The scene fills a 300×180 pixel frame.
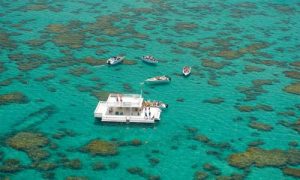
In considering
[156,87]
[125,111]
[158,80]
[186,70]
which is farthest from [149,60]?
[125,111]

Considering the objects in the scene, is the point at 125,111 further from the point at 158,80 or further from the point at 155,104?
the point at 158,80

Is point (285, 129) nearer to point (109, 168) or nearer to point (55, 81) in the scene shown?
point (109, 168)

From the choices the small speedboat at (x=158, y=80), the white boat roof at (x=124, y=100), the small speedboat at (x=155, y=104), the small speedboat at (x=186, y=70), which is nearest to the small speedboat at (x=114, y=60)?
the small speedboat at (x=158, y=80)

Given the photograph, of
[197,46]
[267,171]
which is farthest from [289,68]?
[267,171]

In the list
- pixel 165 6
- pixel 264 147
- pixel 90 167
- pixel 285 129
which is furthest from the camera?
pixel 165 6

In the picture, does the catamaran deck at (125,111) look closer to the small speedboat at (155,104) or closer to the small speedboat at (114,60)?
the small speedboat at (155,104)

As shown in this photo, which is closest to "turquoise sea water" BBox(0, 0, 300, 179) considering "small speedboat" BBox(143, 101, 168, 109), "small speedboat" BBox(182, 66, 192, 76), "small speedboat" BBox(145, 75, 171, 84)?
"small speedboat" BBox(182, 66, 192, 76)
